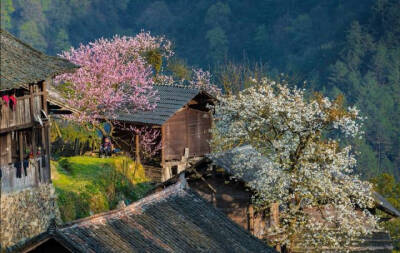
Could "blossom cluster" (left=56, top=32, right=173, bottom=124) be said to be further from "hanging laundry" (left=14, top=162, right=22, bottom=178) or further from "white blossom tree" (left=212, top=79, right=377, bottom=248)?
"hanging laundry" (left=14, top=162, right=22, bottom=178)

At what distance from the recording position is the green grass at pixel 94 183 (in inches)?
1238

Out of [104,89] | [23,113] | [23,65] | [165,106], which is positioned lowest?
[23,113]

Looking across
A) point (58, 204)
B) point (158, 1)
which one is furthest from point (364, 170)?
point (158, 1)

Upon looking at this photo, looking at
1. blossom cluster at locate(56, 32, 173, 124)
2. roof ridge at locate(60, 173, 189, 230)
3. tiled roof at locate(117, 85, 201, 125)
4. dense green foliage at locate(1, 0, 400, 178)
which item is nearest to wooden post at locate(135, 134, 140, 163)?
tiled roof at locate(117, 85, 201, 125)

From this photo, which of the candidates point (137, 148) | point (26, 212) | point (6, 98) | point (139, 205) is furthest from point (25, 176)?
point (137, 148)

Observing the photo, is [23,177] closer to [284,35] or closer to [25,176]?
[25,176]

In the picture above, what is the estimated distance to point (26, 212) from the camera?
87.7 ft

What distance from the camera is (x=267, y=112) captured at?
102ft

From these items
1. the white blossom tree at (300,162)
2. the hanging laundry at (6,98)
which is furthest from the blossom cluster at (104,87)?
the hanging laundry at (6,98)

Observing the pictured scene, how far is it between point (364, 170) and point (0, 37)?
58989mm

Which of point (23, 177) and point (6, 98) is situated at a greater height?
point (6, 98)

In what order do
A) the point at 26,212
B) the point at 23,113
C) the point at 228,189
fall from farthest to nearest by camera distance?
the point at 228,189 → the point at 23,113 → the point at 26,212

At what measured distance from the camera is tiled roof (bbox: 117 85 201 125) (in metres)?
43.3

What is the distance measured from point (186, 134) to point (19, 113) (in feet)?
65.2
